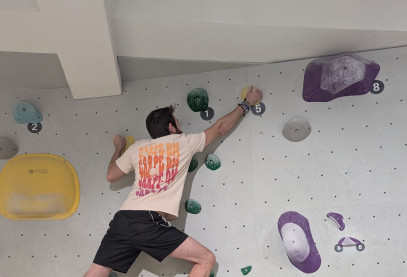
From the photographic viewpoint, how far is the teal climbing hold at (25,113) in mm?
2287

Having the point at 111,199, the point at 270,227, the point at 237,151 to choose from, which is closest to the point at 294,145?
the point at 237,151

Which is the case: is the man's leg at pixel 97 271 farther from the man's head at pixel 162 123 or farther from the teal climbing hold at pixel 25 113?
the teal climbing hold at pixel 25 113

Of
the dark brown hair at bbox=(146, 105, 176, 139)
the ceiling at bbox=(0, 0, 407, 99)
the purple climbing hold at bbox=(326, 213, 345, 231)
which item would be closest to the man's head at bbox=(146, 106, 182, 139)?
the dark brown hair at bbox=(146, 105, 176, 139)

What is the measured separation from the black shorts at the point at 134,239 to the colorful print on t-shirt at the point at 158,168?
0.13 metres

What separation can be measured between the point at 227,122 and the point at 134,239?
745mm

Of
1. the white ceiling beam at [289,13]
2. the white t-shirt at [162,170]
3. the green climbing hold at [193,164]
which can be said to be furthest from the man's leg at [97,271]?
the white ceiling beam at [289,13]

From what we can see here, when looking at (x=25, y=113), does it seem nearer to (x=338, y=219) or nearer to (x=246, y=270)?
(x=246, y=270)

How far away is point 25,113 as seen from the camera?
2.29 metres

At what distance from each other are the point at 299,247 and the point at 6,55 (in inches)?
70.1

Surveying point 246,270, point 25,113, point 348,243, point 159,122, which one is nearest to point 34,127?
point 25,113

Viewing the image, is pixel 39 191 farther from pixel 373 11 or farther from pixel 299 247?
pixel 373 11

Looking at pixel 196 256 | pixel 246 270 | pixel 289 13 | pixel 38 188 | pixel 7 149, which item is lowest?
pixel 246 270

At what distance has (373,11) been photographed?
203 cm

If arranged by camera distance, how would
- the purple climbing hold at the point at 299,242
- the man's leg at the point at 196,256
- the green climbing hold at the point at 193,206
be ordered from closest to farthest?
the man's leg at the point at 196,256 → the purple climbing hold at the point at 299,242 → the green climbing hold at the point at 193,206
